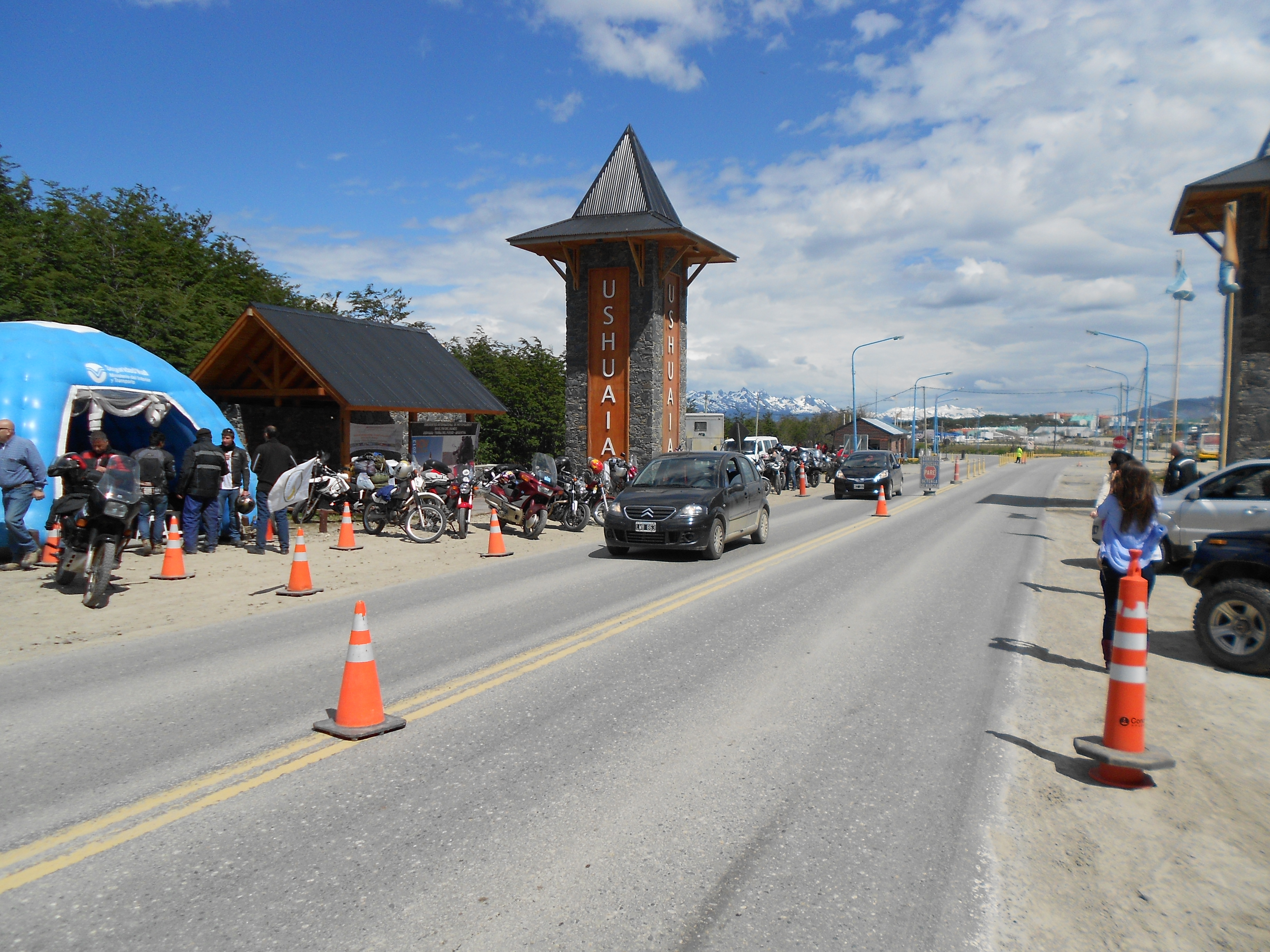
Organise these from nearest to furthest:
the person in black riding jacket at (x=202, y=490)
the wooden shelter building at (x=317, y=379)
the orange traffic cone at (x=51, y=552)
Result: 1. the orange traffic cone at (x=51, y=552)
2. the person in black riding jacket at (x=202, y=490)
3. the wooden shelter building at (x=317, y=379)

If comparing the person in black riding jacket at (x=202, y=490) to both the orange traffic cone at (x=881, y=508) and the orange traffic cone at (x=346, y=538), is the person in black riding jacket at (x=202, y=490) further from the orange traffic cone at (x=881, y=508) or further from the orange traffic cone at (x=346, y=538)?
the orange traffic cone at (x=881, y=508)

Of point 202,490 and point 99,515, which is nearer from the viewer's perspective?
point 99,515

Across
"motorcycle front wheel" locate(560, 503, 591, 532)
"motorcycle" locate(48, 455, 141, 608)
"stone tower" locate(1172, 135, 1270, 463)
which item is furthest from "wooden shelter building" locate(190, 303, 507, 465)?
"stone tower" locate(1172, 135, 1270, 463)

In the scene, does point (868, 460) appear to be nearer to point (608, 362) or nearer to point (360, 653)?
point (608, 362)

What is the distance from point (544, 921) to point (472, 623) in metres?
5.34

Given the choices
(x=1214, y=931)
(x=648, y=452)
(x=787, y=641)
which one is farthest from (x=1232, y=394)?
(x=1214, y=931)

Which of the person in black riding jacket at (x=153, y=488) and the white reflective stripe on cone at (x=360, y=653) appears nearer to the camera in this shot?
the white reflective stripe on cone at (x=360, y=653)

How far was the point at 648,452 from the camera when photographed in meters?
30.1

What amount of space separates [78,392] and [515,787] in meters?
12.9

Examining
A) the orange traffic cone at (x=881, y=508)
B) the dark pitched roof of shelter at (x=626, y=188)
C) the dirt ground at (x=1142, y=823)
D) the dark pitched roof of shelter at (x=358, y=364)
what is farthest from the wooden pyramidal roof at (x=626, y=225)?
the dirt ground at (x=1142, y=823)

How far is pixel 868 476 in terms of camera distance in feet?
89.2

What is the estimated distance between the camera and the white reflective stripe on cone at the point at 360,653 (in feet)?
16.8

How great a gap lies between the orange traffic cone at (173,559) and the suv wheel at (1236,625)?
11549mm

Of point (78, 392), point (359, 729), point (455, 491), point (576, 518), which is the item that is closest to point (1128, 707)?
point (359, 729)
